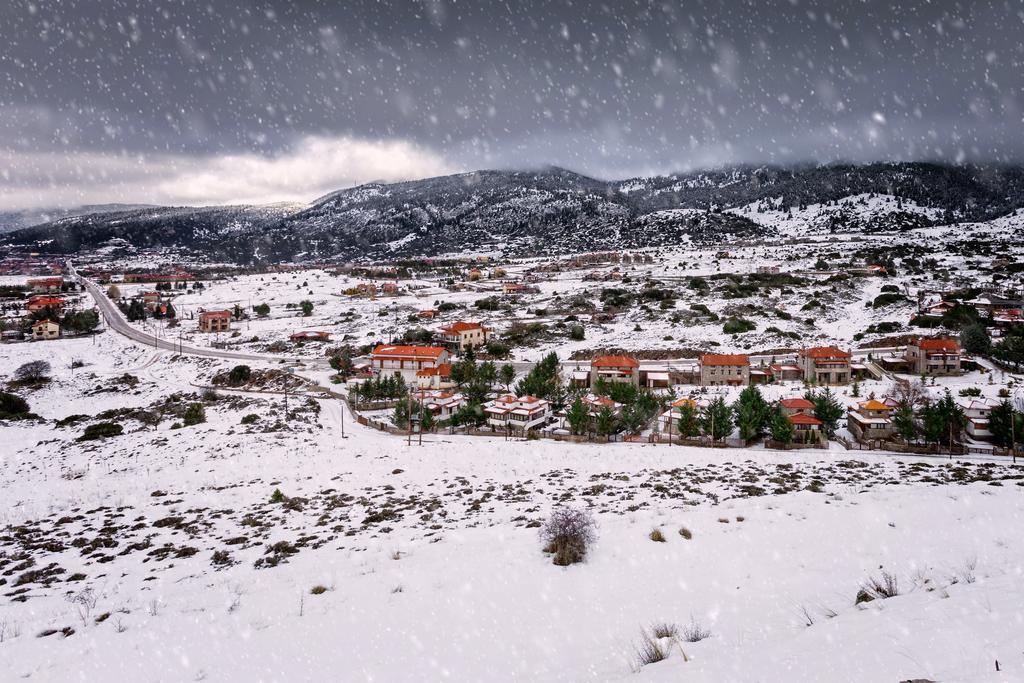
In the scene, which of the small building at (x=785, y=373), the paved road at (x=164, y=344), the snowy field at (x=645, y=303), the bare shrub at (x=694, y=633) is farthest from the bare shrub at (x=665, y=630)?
the paved road at (x=164, y=344)

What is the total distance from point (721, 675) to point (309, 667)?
510cm

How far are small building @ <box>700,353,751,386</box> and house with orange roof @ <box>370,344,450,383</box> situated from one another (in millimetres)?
22718

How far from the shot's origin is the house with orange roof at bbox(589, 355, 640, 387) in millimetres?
42125

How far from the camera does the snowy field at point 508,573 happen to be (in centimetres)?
579

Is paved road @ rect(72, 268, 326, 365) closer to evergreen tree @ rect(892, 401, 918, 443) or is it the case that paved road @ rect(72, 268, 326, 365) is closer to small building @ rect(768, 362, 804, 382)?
small building @ rect(768, 362, 804, 382)

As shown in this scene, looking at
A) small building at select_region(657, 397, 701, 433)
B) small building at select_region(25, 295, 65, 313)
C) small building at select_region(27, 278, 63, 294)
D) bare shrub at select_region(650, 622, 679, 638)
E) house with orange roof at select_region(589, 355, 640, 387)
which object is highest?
small building at select_region(27, 278, 63, 294)

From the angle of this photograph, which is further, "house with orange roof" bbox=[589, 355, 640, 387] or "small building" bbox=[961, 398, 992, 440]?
"house with orange roof" bbox=[589, 355, 640, 387]

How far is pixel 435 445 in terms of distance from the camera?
2709cm

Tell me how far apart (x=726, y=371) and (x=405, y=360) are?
27.1m

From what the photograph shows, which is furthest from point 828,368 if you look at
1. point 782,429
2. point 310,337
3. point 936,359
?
point 310,337

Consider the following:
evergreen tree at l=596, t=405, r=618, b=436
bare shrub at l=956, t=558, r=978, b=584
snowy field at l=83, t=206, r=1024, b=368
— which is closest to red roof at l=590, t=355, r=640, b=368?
snowy field at l=83, t=206, r=1024, b=368

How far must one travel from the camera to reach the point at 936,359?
42281 millimetres

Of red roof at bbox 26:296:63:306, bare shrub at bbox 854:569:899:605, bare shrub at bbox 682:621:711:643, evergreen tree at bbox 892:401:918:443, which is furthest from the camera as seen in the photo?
red roof at bbox 26:296:63:306

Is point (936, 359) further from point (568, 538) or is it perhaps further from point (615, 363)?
point (568, 538)
